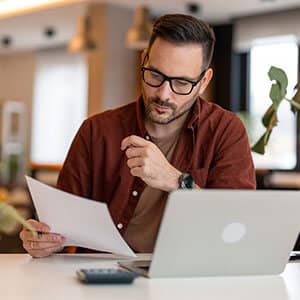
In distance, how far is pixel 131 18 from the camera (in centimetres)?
672

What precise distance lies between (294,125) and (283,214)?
537cm

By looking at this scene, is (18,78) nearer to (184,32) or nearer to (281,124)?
(281,124)

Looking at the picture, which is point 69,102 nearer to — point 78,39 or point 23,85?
point 23,85

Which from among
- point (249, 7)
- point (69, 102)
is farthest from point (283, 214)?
point (69, 102)

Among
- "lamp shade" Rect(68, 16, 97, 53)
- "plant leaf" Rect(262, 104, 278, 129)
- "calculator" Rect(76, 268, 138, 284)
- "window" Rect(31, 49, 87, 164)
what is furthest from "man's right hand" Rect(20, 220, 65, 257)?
"window" Rect(31, 49, 87, 164)

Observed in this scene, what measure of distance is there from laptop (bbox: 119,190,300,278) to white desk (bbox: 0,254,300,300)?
0.08 ft

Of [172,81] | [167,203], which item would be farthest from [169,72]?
[167,203]

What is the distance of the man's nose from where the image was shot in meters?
1.70

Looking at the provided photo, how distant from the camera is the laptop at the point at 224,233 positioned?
1.21 m

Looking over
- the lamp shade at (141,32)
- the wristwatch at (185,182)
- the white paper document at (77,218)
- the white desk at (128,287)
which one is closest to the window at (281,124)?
the lamp shade at (141,32)

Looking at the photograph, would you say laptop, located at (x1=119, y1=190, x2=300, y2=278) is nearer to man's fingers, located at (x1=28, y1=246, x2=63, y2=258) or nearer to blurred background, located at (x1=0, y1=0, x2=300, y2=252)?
man's fingers, located at (x1=28, y1=246, x2=63, y2=258)

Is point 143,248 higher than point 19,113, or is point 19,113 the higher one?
point 19,113

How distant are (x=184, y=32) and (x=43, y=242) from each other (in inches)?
24.9

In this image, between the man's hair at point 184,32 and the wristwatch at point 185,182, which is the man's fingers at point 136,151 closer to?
the wristwatch at point 185,182
